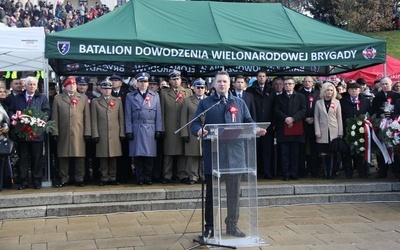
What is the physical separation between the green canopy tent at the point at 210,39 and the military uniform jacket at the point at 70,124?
875mm

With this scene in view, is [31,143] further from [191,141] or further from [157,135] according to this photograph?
[191,141]

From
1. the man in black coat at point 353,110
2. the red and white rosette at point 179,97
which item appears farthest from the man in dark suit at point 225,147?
the man in black coat at point 353,110

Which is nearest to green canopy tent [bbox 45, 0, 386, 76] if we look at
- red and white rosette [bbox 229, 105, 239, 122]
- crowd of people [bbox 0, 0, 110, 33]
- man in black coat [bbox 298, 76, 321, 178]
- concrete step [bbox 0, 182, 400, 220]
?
man in black coat [bbox 298, 76, 321, 178]

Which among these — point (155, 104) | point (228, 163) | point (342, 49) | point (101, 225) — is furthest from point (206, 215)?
point (342, 49)

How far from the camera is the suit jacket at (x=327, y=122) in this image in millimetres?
10242

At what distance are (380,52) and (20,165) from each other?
292 inches

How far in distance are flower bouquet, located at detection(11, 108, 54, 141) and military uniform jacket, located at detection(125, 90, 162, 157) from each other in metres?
1.55

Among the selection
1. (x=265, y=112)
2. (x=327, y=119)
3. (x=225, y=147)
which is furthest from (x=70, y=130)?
(x=327, y=119)

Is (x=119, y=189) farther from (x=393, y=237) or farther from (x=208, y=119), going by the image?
(x=393, y=237)

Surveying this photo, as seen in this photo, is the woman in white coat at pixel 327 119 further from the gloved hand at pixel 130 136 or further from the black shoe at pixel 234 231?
the black shoe at pixel 234 231

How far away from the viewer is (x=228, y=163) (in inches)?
253

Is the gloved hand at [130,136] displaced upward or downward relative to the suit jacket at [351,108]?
downward

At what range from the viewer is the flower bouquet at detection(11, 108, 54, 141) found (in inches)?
355

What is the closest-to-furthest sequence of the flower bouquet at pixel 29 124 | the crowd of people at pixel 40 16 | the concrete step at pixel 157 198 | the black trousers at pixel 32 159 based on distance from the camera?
the concrete step at pixel 157 198 < the flower bouquet at pixel 29 124 < the black trousers at pixel 32 159 < the crowd of people at pixel 40 16
